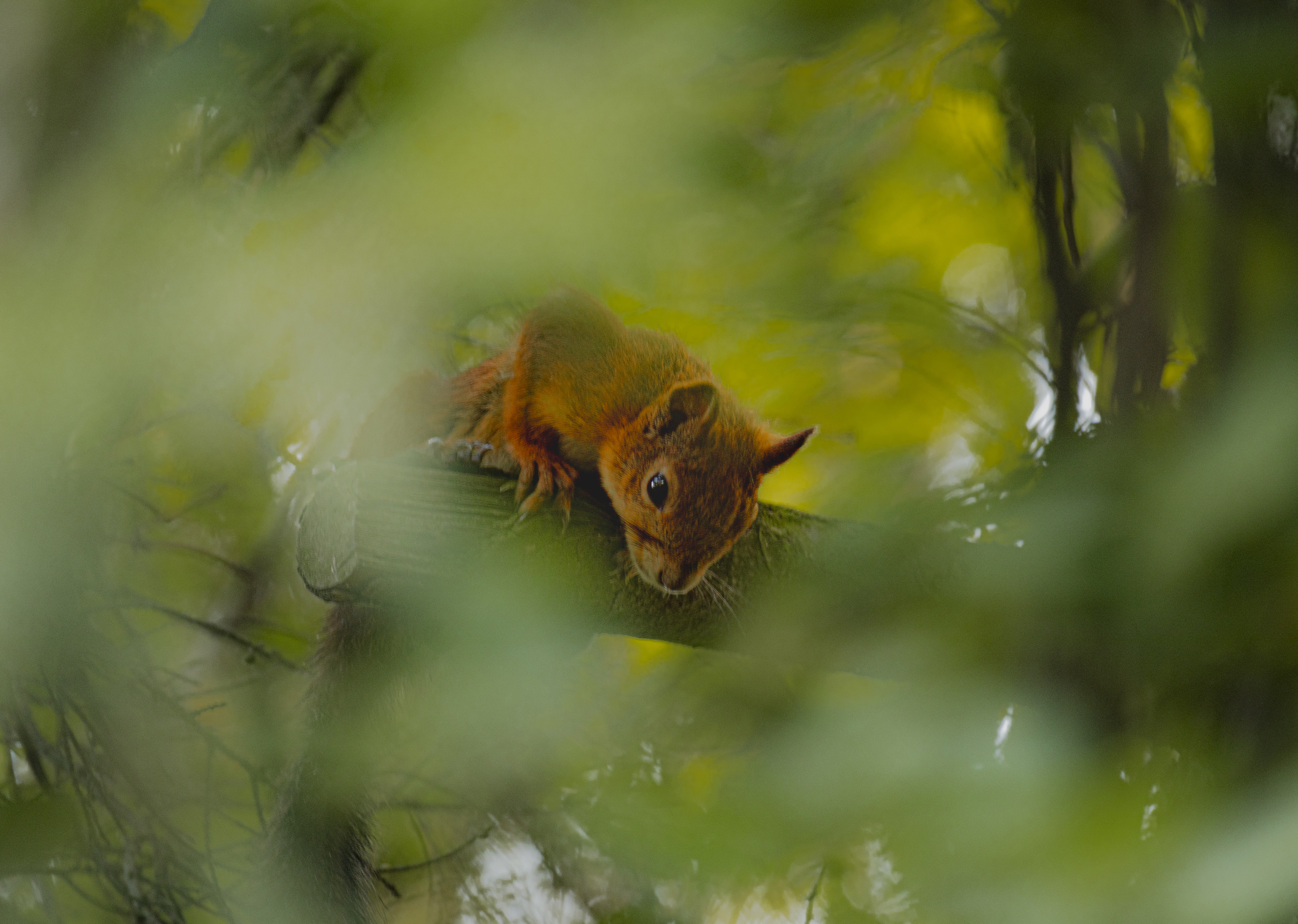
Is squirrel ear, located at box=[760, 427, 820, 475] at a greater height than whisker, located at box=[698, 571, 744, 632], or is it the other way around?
squirrel ear, located at box=[760, 427, 820, 475]

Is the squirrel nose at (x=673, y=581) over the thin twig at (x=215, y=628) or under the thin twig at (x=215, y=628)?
over

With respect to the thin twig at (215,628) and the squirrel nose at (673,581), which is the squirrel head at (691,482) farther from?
the thin twig at (215,628)

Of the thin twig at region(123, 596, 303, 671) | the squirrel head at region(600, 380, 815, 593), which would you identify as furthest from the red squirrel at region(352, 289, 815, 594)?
the thin twig at region(123, 596, 303, 671)

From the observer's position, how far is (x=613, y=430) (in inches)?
20.1

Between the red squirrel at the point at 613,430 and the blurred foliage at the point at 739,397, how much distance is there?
0.07ft

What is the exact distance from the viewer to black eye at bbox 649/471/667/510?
47cm

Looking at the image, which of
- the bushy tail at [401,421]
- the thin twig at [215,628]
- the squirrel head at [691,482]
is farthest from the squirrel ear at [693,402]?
the thin twig at [215,628]

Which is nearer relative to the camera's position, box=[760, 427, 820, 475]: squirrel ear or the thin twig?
box=[760, 427, 820, 475]: squirrel ear

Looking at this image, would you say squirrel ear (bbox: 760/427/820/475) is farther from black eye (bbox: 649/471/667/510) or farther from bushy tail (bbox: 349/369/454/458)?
bushy tail (bbox: 349/369/454/458)

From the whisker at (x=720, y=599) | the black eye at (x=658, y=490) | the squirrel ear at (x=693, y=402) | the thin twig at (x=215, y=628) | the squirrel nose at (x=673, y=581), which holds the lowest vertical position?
the whisker at (x=720, y=599)

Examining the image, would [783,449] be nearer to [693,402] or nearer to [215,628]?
[693,402]

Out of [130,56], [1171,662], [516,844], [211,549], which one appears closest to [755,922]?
[516,844]

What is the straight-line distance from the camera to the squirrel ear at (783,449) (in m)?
0.45

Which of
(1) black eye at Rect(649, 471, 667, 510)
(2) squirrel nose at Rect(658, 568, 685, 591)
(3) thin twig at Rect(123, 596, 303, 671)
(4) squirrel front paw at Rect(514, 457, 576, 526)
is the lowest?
(3) thin twig at Rect(123, 596, 303, 671)
